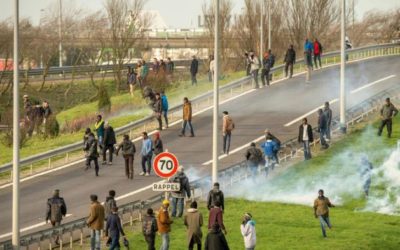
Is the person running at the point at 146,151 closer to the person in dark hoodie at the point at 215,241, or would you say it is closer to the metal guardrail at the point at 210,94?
the metal guardrail at the point at 210,94

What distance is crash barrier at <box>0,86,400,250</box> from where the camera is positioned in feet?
93.8

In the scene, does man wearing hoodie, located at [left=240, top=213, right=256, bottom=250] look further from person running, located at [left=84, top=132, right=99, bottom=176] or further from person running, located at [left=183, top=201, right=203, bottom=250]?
person running, located at [left=84, top=132, right=99, bottom=176]

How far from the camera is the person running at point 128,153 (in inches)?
1531

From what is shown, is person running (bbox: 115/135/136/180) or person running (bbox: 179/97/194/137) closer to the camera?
person running (bbox: 115/135/136/180)

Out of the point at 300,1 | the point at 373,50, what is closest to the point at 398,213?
the point at 373,50

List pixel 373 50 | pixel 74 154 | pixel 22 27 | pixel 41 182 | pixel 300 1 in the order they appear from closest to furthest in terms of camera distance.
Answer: pixel 41 182
pixel 74 154
pixel 373 50
pixel 22 27
pixel 300 1

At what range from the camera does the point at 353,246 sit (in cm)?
2970

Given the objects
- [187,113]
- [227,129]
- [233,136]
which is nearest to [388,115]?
[233,136]

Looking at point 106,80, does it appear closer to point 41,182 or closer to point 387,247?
point 41,182

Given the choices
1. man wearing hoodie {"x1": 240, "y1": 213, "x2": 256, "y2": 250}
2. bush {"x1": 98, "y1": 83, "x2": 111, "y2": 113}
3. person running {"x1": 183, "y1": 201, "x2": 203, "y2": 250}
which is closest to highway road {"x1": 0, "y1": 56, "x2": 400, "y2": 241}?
person running {"x1": 183, "y1": 201, "x2": 203, "y2": 250}

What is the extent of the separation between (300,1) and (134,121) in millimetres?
49877

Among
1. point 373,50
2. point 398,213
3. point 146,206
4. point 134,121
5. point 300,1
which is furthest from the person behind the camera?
point 300,1

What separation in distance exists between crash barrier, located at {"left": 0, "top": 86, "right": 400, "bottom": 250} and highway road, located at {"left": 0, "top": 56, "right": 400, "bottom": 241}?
144 cm

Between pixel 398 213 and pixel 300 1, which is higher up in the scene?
pixel 300 1
